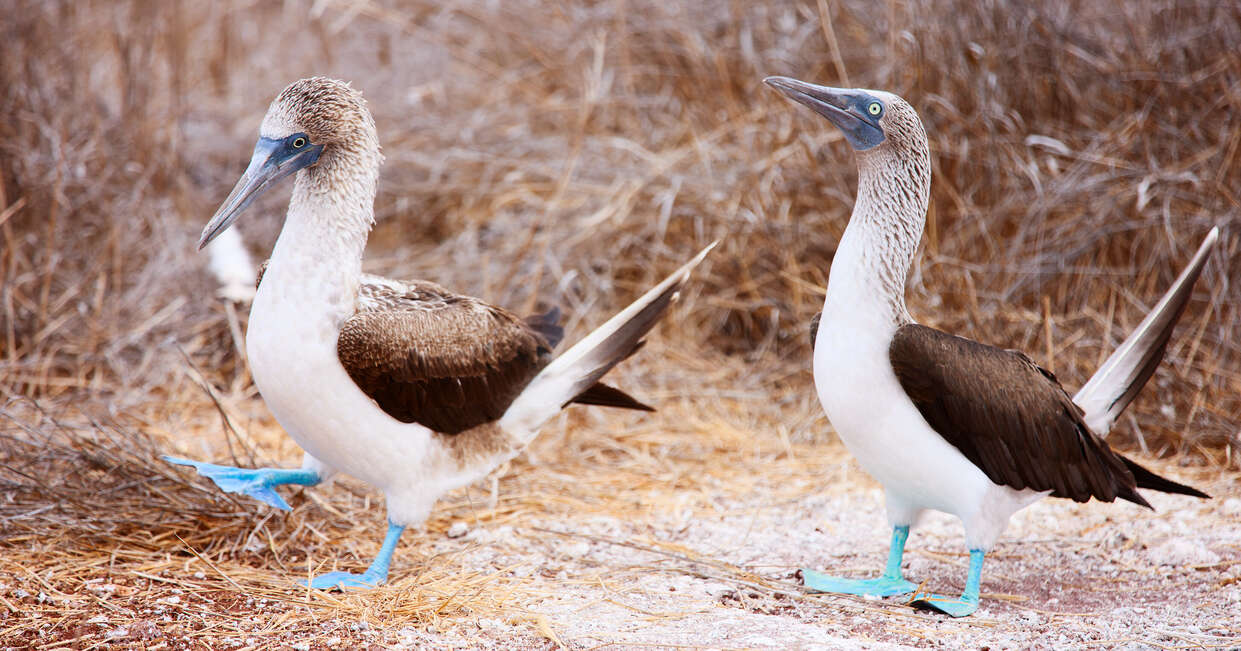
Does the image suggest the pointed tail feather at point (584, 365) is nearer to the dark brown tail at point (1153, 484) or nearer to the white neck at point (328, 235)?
the white neck at point (328, 235)

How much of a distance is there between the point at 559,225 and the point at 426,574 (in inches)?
117

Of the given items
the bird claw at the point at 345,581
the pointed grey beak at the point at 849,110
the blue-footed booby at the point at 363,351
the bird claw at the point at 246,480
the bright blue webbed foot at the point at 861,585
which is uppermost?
the pointed grey beak at the point at 849,110

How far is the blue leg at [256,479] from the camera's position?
3.26 meters

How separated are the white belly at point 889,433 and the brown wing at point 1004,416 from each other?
39 millimetres

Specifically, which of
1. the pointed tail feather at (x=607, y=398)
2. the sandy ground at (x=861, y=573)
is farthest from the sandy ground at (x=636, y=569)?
the pointed tail feather at (x=607, y=398)

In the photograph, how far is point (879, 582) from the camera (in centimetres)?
318

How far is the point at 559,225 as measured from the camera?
232 inches

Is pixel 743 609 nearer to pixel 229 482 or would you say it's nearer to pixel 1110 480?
pixel 1110 480

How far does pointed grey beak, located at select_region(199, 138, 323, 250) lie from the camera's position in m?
3.00

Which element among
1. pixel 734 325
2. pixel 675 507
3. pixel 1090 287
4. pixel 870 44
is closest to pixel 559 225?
pixel 734 325

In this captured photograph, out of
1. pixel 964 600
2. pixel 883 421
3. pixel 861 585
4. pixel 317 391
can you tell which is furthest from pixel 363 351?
pixel 964 600

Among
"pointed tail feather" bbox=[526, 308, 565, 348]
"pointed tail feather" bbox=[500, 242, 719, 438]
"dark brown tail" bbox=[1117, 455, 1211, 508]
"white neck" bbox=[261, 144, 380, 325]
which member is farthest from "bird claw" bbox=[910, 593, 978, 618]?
"white neck" bbox=[261, 144, 380, 325]

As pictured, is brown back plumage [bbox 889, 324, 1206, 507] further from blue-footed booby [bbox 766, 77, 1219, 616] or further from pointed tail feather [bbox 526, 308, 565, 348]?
pointed tail feather [bbox 526, 308, 565, 348]

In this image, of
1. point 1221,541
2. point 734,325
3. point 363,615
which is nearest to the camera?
point 363,615
